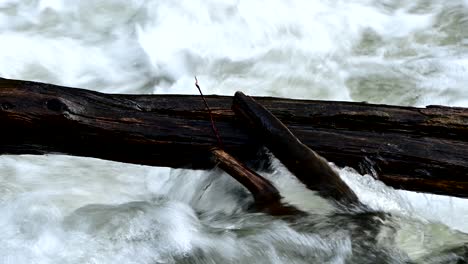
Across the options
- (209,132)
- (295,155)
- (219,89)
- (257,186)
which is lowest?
(257,186)

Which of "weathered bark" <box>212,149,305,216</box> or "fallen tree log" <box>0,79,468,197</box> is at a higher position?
"fallen tree log" <box>0,79,468,197</box>

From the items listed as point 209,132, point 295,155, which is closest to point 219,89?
point 209,132

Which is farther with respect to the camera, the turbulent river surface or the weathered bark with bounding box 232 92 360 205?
the turbulent river surface

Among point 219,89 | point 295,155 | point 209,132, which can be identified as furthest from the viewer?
point 219,89

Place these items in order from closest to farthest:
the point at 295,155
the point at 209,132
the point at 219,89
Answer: the point at 295,155 → the point at 209,132 → the point at 219,89

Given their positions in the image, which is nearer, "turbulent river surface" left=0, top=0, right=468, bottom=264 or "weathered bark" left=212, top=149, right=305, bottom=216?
"weathered bark" left=212, top=149, right=305, bottom=216

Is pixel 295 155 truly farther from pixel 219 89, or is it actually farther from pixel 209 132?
pixel 219 89
